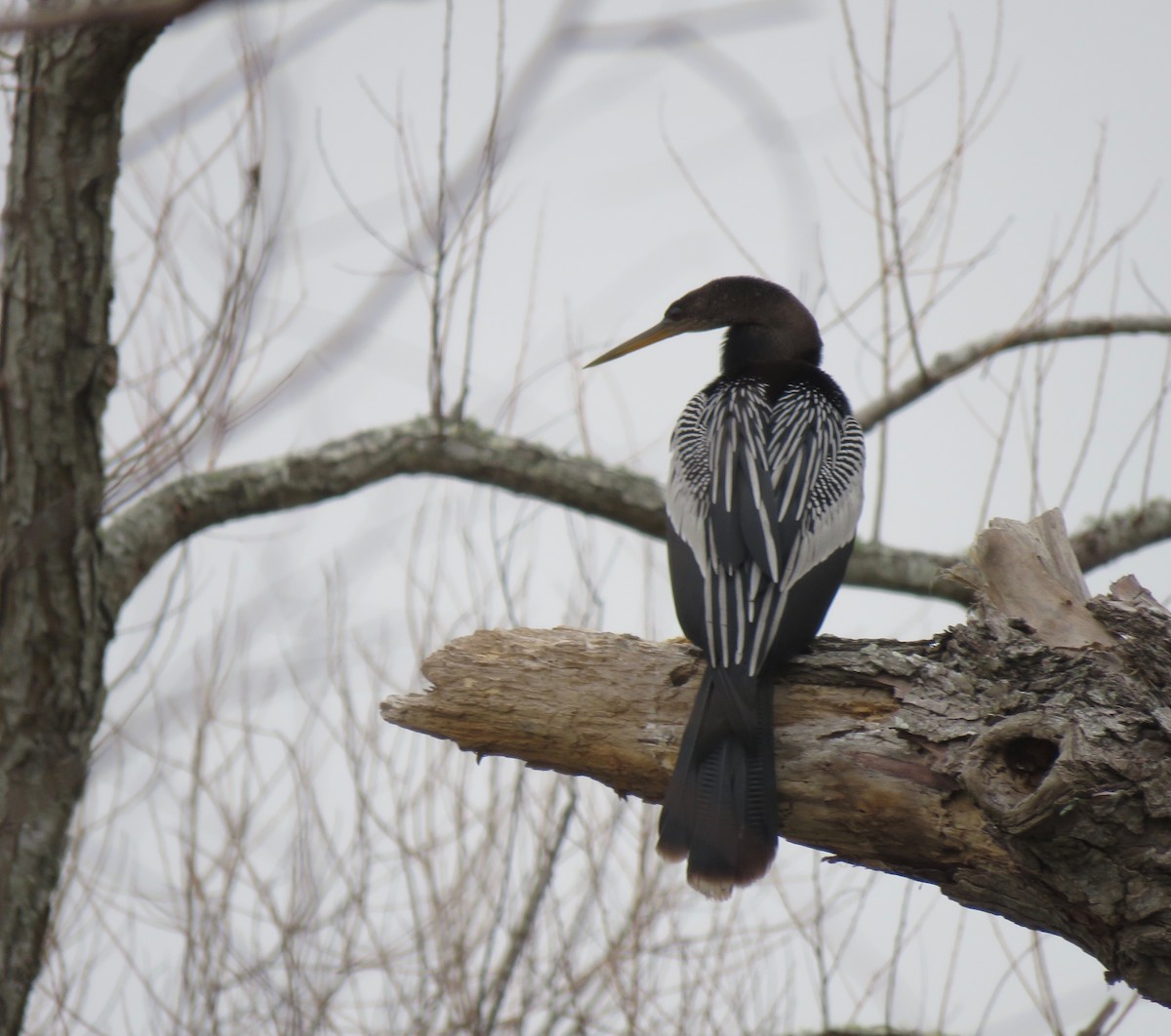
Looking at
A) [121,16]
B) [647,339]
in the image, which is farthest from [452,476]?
[121,16]

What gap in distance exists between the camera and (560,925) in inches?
176

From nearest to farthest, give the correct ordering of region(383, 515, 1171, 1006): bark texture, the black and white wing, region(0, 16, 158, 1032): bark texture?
region(383, 515, 1171, 1006): bark texture < the black and white wing < region(0, 16, 158, 1032): bark texture

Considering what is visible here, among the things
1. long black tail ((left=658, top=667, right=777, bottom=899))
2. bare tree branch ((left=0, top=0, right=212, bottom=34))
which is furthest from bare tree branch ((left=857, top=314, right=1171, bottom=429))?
bare tree branch ((left=0, top=0, right=212, bottom=34))

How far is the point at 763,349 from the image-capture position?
406 centimetres

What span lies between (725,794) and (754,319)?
1.89 m

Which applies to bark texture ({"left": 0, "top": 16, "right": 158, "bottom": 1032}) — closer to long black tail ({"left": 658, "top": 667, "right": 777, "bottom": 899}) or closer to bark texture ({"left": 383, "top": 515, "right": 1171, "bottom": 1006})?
bark texture ({"left": 383, "top": 515, "right": 1171, "bottom": 1006})

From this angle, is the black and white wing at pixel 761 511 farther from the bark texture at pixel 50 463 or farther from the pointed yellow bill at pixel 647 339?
the bark texture at pixel 50 463

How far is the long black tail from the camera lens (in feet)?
8.78

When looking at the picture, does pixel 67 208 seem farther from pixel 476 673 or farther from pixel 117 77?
pixel 476 673

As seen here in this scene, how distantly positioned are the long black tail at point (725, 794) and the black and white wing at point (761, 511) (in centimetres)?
12

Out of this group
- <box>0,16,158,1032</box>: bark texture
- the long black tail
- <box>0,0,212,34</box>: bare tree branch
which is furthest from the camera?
<box>0,16,158,1032</box>: bark texture

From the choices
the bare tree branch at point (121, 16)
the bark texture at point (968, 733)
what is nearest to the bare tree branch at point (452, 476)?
the bark texture at point (968, 733)

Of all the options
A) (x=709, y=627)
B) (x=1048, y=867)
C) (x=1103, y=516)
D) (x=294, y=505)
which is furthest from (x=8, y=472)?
(x=1103, y=516)

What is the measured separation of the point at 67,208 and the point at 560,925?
2.83 meters
